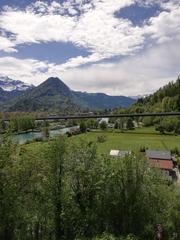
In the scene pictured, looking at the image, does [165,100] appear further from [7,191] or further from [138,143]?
[7,191]

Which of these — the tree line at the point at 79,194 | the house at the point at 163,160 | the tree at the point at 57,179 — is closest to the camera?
the tree line at the point at 79,194

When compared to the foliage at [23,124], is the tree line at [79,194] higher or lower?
higher

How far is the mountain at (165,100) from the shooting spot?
145550mm

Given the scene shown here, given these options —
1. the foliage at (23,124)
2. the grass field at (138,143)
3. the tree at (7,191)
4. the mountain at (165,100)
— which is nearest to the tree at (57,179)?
the tree at (7,191)

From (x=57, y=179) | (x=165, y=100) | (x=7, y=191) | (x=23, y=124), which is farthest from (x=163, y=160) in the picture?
(x=23, y=124)

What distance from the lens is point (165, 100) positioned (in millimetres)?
152000

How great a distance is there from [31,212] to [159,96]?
159m

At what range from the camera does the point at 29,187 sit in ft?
80.0

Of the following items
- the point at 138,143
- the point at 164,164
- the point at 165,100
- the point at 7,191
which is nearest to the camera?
the point at 7,191

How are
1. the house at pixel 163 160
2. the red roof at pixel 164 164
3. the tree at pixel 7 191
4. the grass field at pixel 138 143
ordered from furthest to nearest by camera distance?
the grass field at pixel 138 143
the red roof at pixel 164 164
the house at pixel 163 160
the tree at pixel 7 191

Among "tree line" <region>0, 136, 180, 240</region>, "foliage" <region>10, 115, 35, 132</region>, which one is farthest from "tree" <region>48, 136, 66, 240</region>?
"foliage" <region>10, 115, 35, 132</region>

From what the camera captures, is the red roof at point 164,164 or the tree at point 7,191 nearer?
the tree at point 7,191

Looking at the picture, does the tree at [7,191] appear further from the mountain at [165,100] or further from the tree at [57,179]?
the mountain at [165,100]

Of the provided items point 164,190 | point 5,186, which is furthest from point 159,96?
point 5,186
